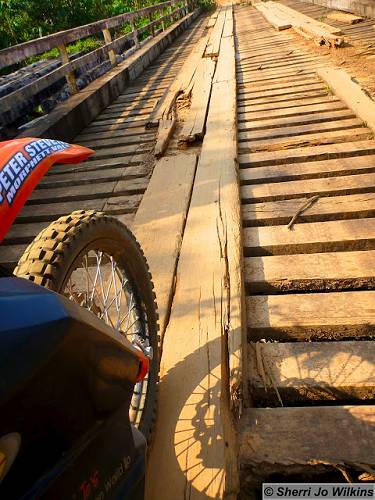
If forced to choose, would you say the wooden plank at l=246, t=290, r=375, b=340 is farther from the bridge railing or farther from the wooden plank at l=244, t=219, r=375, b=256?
the bridge railing

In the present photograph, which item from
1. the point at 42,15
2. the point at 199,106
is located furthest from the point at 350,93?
the point at 42,15

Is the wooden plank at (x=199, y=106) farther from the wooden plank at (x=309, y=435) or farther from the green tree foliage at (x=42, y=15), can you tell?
the green tree foliage at (x=42, y=15)

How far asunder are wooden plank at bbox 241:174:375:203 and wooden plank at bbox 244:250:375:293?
2.33ft

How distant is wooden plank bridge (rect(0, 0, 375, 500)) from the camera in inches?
58.0

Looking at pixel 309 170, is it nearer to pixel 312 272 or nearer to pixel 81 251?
pixel 312 272

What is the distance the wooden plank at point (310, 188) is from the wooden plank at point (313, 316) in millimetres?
1069

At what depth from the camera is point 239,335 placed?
185 cm

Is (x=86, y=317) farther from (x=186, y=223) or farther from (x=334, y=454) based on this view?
(x=186, y=223)

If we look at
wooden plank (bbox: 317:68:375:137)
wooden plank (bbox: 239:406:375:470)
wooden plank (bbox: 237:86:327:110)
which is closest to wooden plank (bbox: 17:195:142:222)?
wooden plank (bbox: 239:406:375:470)

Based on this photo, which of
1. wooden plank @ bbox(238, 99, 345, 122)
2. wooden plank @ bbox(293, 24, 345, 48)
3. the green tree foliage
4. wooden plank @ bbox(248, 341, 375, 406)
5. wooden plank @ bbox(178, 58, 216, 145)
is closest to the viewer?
wooden plank @ bbox(248, 341, 375, 406)

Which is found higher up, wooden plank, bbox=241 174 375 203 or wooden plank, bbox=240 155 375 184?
wooden plank, bbox=240 155 375 184

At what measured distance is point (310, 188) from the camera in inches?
126

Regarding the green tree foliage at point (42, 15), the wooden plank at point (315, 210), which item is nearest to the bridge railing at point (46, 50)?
the wooden plank at point (315, 210)

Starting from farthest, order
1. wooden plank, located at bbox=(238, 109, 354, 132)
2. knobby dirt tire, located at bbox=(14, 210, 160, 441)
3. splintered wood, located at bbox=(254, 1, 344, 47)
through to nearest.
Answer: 1. splintered wood, located at bbox=(254, 1, 344, 47)
2. wooden plank, located at bbox=(238, 109, 354, 132)
3. knobby dirt tire, located at bbox=(14, 210, 160, 441)
